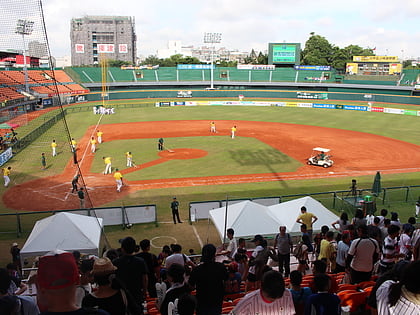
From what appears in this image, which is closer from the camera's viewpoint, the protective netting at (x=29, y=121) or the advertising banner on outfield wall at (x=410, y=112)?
the protective netting at (x=29, y=121)

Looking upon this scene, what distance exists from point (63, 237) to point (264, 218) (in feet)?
23.6

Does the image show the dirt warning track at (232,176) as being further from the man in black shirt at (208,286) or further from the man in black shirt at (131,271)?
the man in black shirt at (208,286)

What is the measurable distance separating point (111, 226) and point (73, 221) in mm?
4648

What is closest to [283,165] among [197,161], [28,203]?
[197,161]

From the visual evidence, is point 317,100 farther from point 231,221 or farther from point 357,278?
point 357,278

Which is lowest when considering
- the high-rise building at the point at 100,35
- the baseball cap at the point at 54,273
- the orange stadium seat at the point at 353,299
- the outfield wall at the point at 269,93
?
the orange stadium seat at the point at 353,299

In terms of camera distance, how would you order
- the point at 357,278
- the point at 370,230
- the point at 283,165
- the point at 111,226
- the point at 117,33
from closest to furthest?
the point at 357,278 < the point at 370,230 < the point at 111,226 < the point at 283,165 < the point at 117,33

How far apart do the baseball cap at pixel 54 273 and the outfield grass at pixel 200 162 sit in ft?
41.8

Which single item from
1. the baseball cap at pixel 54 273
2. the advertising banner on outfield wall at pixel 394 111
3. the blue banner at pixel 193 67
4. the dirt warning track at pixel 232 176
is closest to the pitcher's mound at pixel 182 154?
the dirt warning track at pixel 232 176

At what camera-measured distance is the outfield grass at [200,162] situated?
18.6 m

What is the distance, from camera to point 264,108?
2677 inches

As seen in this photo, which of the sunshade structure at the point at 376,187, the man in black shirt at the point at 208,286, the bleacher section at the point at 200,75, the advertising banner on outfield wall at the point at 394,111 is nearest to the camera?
the man in black shirt at the point at 208,286

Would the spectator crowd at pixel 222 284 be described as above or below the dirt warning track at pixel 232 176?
above

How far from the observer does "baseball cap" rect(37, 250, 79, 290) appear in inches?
103
